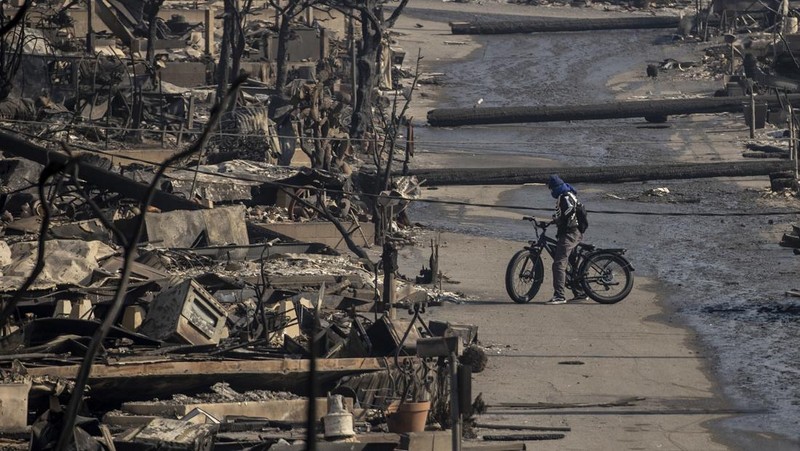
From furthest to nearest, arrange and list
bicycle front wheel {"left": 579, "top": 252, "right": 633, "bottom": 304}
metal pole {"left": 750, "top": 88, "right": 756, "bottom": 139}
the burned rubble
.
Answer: metal pole {"left": 750, "top": 88, "right": 756, "bottom": 139} < bicycle front wheel {"left": 579, "top": 252, "right": 633, "bottom": 304} < the burned rubble

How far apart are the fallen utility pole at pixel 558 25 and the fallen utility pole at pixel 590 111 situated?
1751cm

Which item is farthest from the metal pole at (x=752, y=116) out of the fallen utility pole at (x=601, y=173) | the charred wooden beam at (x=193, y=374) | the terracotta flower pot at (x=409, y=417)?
the terracotta flower pot at (x=409, y=417)

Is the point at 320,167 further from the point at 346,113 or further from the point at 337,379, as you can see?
the point at 337,379

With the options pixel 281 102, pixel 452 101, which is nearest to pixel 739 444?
pixel 281 102

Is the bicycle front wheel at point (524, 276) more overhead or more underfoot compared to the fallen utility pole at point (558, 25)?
more underfoot

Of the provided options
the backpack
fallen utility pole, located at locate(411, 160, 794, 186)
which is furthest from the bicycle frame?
fallen utility pole, located at locate(411, 160, 794, 186)

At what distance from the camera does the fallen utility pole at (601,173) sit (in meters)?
28.6

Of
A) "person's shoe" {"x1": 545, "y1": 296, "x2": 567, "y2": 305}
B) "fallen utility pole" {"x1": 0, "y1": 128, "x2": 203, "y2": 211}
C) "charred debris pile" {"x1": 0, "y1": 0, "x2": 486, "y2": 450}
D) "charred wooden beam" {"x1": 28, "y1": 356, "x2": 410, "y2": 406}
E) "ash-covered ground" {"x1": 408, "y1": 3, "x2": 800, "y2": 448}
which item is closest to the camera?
"charred debris pile" {"x1": 0, "y1": 0, "x2": 486, "y2": 450}

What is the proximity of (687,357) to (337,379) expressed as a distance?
4.20 m

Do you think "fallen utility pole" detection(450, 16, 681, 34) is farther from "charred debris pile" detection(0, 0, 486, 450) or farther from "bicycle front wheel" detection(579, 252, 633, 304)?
"bicycle front wheel" detection(579, 252, 633, 304)

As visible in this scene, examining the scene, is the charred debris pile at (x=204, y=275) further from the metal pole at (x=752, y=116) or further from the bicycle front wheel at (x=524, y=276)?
the metal pole at (x=752, y=116)

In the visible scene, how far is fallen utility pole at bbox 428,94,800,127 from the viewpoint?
117 feet

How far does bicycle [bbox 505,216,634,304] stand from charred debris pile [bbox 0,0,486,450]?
1179mm

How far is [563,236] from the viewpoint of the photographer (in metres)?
18.5
